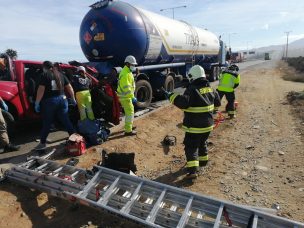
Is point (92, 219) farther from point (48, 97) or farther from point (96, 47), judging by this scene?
point (96, 47)

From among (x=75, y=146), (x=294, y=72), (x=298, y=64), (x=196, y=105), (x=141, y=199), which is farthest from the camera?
(x=298, y=64)

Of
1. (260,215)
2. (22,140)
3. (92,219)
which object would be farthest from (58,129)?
(260,215)

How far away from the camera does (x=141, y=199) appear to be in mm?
4184

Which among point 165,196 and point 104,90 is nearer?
point 165,196

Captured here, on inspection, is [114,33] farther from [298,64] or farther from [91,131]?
[298,64]

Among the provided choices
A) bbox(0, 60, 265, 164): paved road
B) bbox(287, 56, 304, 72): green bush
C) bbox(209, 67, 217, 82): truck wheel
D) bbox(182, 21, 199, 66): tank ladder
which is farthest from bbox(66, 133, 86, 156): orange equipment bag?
bbox(287, 56, 304, 72): green bush

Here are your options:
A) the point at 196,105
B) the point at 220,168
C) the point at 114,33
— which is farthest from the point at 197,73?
the point at 114,33

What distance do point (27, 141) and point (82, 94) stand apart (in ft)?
5.53

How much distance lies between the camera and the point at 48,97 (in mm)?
5863

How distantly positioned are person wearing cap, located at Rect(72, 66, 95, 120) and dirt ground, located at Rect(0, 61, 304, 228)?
0.85m

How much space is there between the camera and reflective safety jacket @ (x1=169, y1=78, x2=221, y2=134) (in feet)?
15.6

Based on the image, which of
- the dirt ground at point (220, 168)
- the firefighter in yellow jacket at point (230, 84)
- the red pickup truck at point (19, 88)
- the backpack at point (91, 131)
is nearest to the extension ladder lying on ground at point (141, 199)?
the dirt ground at point (220, 168)

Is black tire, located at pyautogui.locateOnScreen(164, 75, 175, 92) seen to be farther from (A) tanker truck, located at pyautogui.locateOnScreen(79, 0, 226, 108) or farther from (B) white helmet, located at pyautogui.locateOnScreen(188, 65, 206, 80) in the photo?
(B) white helmet, located at pyautogui.locateOnScreen(188, 65, 206, 80)

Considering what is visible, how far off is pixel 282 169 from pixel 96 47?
6602mm
